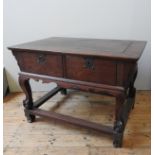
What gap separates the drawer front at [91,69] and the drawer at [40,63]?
0.08 m

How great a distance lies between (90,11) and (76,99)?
907 mm

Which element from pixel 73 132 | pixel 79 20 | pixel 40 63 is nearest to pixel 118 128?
pixel 73 132

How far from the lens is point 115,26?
207 cm

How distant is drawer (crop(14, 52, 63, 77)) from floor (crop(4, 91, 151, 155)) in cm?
48

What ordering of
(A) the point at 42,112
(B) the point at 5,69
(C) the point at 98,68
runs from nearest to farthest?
1. (C) the point at 98,68
2. (A) the point at 42,112
3. (B) the point at 5,69

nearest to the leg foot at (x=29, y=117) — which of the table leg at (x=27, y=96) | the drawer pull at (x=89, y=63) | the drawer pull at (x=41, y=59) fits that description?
the table leg at (x=27, y=96)

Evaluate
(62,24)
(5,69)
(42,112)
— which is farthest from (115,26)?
(5,69)

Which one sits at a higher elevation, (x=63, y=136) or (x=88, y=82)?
(x=88, y=82)

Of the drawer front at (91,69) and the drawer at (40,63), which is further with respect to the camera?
the drawer at (40,63)

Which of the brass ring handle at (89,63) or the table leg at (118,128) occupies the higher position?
the brass ring handle at (89,63)

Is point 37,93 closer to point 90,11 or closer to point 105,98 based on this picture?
point 105,98

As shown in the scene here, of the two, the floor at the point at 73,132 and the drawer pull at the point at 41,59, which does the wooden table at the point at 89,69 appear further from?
the floor at the point at 73,132

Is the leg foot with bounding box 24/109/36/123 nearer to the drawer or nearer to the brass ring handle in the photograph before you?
the drawer

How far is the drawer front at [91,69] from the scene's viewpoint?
131 cm
